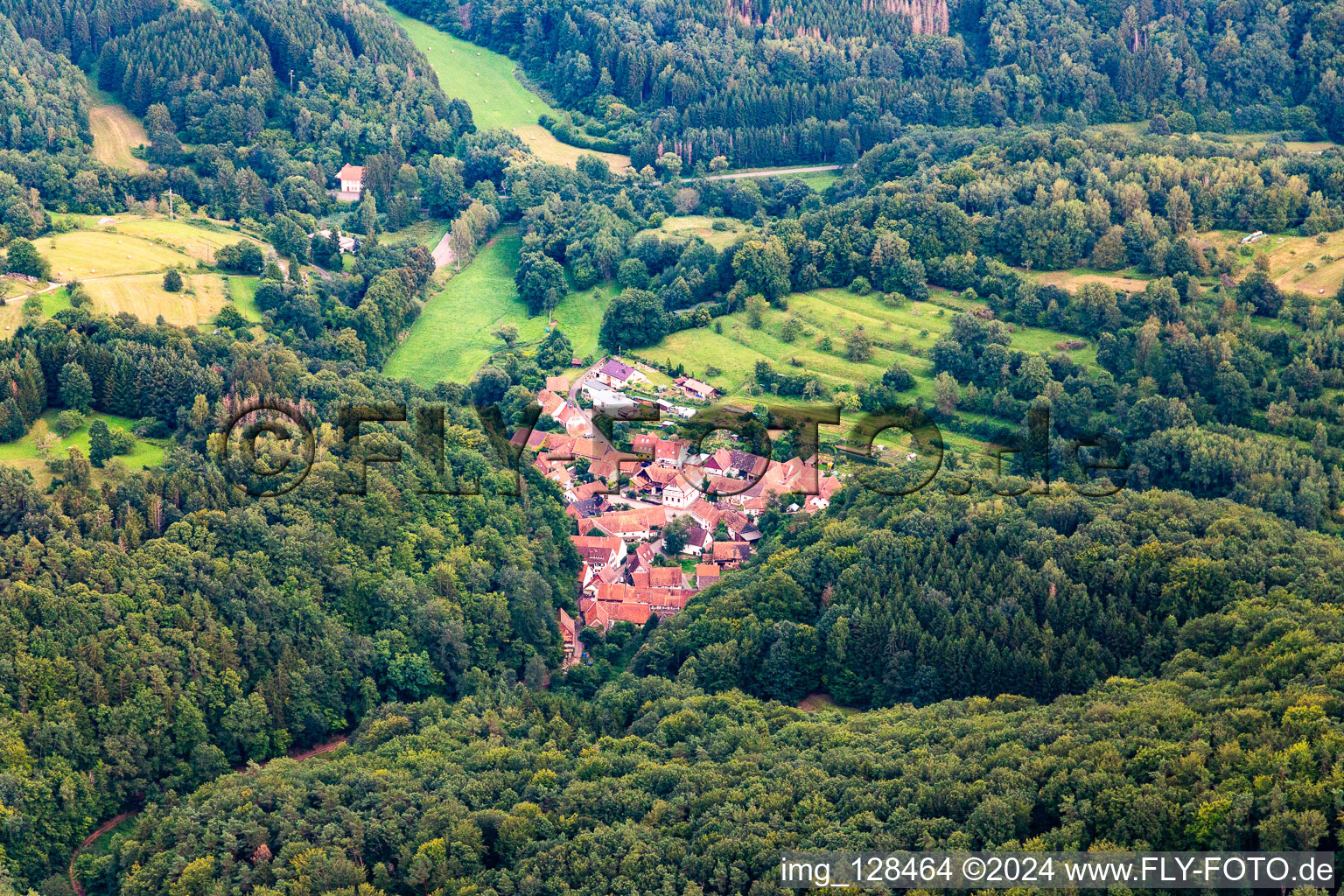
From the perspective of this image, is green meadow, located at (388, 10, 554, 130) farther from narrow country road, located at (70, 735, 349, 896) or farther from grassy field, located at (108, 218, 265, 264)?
narrow country road, located at (70, 735, 349, 896)

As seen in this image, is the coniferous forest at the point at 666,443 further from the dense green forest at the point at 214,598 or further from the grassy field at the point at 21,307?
the grassy field at the point at 21,307

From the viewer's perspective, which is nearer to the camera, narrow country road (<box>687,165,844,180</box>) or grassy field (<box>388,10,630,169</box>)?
narrow country road (<box>687,165,844,180</box>)

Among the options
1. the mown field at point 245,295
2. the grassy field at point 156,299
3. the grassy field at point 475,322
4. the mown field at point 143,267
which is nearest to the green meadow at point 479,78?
the grassy field at point 475,322

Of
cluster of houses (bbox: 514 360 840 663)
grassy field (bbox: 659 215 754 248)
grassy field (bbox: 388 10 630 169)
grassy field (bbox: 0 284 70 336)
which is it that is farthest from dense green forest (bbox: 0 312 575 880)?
grassy field (bbox: 388 10 630 169)

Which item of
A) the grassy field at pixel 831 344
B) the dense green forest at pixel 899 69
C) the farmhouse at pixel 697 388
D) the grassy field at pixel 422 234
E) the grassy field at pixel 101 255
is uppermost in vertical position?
A: the dense green forest at pixel 899 69

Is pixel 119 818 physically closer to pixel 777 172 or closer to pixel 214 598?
pixel 214 598

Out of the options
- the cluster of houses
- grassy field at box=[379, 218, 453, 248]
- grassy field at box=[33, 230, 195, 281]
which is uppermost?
grassy field at box=[33, 230, 195, 281]
